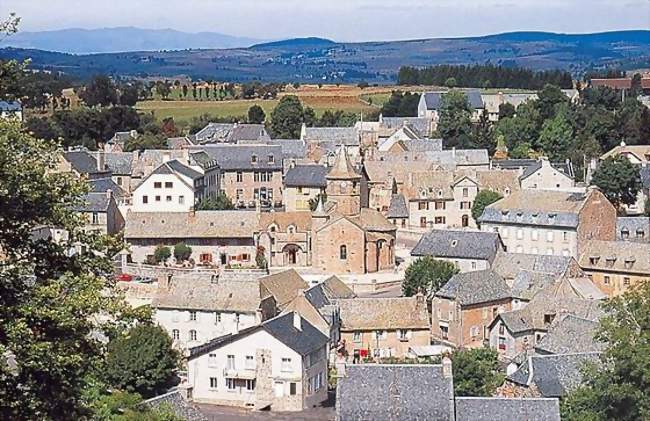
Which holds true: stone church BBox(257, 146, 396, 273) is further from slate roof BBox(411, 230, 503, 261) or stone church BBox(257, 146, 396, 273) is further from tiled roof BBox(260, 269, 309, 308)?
tiled roof BBox(260, 269, 309, 308)

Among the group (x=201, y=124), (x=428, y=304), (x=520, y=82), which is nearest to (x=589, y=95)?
(x=201, y=124)

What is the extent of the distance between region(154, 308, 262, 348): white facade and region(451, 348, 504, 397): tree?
13003 millimetres

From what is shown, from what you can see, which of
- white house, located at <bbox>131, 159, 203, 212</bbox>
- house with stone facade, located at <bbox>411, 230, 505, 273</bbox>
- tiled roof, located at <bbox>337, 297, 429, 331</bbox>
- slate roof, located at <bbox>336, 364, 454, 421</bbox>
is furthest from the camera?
white house, located at <bbox>131, 159, 203, 212</bbox>

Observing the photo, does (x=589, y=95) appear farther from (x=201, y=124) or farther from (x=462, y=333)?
(x=462, y=333)

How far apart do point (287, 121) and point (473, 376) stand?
83.2m

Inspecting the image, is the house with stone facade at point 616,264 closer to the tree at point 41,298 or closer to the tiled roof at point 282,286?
the tiled roof at point 282,286

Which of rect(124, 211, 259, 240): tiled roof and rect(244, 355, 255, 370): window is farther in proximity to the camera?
rect(124, 211, 259, 240): tiled roof

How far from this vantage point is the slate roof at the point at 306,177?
84.9 meters

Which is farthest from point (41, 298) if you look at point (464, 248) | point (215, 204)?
point (215, 204)

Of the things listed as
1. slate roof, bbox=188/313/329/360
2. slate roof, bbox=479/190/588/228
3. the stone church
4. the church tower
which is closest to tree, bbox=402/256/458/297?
the stone church

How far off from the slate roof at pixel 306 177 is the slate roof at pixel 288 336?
1464 inches

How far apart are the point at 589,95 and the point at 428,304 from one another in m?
75.2

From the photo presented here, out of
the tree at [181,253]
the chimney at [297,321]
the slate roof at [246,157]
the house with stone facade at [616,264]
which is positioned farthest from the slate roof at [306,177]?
the chimney at [297,321]

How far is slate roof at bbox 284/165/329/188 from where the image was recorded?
84875 millimetres
